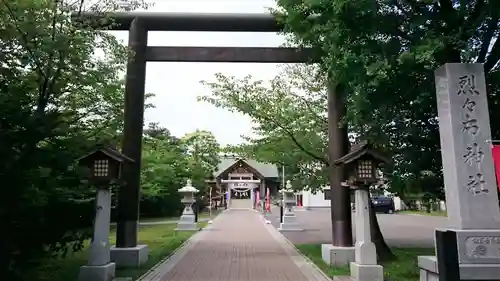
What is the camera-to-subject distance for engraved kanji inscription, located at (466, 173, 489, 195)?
6.12m

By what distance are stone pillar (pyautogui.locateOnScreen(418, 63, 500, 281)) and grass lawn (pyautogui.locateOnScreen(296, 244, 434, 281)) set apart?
246cm

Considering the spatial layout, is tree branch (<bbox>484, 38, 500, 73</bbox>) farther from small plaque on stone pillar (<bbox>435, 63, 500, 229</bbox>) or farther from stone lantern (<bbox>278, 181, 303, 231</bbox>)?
stone lantern (<bbox>278, 181, 303, 231</bbox>)

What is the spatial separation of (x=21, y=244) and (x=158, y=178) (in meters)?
20.3

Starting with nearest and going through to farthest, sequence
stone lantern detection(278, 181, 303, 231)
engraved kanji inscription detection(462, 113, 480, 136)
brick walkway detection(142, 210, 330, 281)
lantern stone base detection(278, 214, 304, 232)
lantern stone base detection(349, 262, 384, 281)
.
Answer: engraved kanji inscription detection(462, 113, 480, 136), lantern stone base detection(349, 262, 384, 281), brick walkway detection(142, 210, 330, 281), lantern stone base detection(278, 214, 304, 232), stone lantern detection(278, 181, 303, 231)

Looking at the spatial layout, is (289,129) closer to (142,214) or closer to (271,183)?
(142,214)

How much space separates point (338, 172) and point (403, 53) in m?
4.77

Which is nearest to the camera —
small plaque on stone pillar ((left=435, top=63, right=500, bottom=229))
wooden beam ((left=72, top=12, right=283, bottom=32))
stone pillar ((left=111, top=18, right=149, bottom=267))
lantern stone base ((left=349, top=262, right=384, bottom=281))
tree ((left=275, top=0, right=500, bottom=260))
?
small plaque on stone pillar ((left=435, top=63, right=500, bottom=229))

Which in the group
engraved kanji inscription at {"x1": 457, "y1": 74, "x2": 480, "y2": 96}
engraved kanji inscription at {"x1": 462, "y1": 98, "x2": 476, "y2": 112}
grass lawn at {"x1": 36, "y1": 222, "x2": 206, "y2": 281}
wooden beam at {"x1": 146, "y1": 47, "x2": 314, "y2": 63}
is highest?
wooden beam at {"x1": 146, "y1": 47, "x2": 314, "y2": 63}

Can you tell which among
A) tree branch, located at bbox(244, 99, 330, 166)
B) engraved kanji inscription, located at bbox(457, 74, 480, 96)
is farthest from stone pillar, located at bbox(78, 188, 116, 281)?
engraved kanji inscription, located at bbox(457, 74, 480, 96)

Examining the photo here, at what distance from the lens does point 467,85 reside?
6516 millimetres

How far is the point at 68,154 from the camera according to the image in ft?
24.2

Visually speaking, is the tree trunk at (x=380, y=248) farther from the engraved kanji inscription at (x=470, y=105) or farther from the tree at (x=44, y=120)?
the tree at (x=44, y=120)

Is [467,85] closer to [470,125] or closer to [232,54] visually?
[470,125]

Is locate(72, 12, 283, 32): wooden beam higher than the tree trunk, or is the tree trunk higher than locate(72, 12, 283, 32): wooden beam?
locate(72, 12, 283, 32): wooden beam
